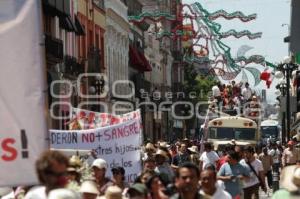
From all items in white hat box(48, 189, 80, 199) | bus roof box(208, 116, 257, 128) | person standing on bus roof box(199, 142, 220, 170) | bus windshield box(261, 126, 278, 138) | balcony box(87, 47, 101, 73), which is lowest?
bus windshield box(261, 126, 278, 138)

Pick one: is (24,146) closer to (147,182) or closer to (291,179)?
(147,182)

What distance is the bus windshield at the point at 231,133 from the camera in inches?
1446

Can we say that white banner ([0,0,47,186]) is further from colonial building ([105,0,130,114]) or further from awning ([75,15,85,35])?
colonial building ([105,0,130,114])

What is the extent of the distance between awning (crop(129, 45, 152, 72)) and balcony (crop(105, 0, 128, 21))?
473 centimetres

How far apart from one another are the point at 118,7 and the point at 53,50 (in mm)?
26641

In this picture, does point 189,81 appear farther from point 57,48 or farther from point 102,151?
point 102,151

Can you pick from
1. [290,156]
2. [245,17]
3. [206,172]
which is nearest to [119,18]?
[245,17]

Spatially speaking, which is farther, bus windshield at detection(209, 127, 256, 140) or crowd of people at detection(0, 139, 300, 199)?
bus windshield at detection(209, 127, 256, 140)

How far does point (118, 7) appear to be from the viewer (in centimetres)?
6475

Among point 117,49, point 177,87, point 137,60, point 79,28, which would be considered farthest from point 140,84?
point 177,87

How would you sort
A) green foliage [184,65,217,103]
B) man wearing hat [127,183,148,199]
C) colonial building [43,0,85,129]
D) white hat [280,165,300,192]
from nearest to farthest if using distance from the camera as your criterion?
white hat [280,165,300,192], man wearing hat [127,183,148,199], colonial building [43,0,85,129], green foliage [184,65,217,103]

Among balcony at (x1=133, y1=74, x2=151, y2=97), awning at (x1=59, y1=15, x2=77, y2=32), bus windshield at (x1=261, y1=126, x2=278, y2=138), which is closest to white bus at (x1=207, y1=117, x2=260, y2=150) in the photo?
awning at (x1=59, y1=15, x2=77, y2=32)

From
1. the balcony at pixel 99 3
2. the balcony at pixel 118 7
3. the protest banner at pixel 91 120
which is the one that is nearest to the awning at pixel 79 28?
the balcony at pixel 99 3

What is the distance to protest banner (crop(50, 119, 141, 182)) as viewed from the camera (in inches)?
613
